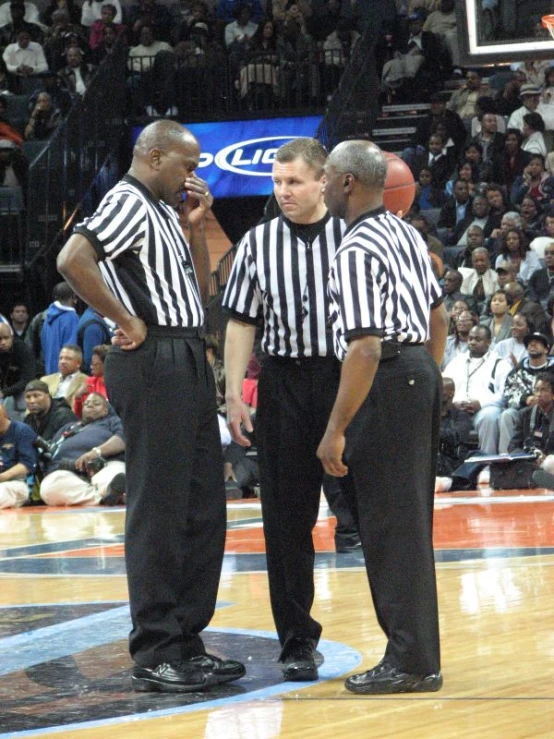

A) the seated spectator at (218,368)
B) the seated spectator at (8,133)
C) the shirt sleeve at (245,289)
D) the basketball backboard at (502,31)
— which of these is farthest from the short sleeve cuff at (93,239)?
the seated spectator at (8,133)

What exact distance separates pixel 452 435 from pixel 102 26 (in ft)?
35.6

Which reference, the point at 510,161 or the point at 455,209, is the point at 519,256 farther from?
the point at 510,161

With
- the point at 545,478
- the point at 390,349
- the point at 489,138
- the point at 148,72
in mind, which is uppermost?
the point at 148,72

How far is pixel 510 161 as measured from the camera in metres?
16.9

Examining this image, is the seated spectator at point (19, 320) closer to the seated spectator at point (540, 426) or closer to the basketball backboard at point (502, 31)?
the seated spectator at point (540, 426)

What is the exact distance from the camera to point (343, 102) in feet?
60.3

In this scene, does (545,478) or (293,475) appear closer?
(293,475)

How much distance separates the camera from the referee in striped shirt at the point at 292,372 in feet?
16.4

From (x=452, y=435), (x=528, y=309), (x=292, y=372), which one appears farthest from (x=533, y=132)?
(x=292, y=372)

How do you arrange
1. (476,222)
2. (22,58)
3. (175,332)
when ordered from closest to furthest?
(175,332) → (476,222) → (22,58)

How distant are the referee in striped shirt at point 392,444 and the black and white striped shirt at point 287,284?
16.6 inches

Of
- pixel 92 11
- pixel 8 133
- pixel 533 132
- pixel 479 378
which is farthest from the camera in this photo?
pixel 92 11

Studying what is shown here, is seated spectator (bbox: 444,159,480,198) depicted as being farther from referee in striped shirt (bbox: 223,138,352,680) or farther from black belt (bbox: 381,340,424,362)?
black belt (bbox: 381,340,424,362)

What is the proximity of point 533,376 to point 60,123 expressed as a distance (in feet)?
27.5
